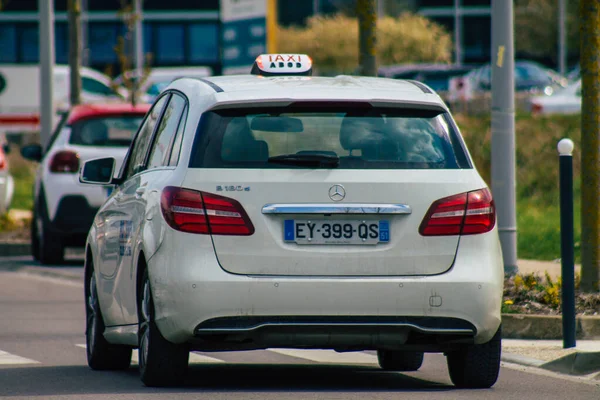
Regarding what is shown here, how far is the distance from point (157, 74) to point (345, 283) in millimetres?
36982

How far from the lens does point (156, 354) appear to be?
7703mm

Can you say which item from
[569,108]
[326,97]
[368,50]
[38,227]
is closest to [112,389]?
[326,97]

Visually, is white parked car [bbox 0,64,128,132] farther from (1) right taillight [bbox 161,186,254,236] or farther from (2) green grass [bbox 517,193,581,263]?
(1) right taillight [bbox 161,186,254,236]

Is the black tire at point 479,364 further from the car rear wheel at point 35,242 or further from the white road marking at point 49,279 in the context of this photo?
the car rear wheel at point 35,242

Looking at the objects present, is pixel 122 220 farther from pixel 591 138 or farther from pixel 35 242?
pixel 35 242

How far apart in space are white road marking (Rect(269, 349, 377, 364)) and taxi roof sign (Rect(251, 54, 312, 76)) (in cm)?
199

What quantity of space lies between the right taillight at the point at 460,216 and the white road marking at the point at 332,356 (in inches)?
94.3

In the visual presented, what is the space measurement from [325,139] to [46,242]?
10022 mm

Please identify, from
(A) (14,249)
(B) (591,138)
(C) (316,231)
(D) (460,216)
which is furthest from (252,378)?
(A) (14,249)

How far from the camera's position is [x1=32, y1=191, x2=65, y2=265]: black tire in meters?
16.9

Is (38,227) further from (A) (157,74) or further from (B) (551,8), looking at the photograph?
(B) (551,8)

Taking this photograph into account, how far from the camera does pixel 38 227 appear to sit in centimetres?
1748

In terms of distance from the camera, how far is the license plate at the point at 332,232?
7371 mm

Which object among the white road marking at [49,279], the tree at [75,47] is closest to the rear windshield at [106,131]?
the white road marking at [49,279]
